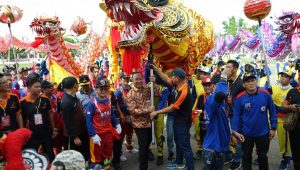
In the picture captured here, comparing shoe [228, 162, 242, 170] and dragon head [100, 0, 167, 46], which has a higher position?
dragon head [100, 0, 167, 46]

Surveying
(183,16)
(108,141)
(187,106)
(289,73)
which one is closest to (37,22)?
(183,16)

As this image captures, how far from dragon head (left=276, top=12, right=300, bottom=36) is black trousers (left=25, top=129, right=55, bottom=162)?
472 centimetres

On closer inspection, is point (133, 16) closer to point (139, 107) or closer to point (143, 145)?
point (139, 107)

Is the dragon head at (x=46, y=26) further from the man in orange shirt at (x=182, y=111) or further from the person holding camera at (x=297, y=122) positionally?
the person holding camera at (x=297, y=122)

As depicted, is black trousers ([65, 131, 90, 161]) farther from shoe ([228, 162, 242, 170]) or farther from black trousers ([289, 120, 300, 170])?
black trousers ([289, 120, 300, 170])

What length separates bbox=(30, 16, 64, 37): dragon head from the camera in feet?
21.7

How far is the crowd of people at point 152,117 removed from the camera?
3627 mm

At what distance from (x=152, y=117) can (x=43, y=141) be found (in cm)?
145

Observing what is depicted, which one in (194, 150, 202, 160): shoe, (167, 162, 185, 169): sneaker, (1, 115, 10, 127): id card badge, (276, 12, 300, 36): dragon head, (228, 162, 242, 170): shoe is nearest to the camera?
(1, 115, 10, 127): id card badge

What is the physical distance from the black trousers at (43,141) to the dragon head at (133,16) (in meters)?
1.75

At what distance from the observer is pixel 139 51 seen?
5059 millimetres

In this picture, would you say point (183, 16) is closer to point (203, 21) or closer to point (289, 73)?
point (203, 21)

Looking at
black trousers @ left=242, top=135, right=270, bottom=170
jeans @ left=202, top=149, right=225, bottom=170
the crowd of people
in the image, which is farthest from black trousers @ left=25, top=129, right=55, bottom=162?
black trousers @ left=242, top=135, right=270, bottom=170

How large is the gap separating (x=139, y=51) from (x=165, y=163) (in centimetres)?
186
